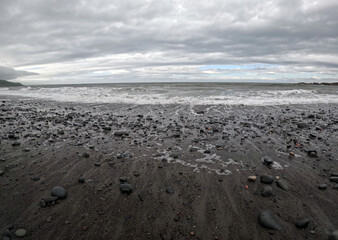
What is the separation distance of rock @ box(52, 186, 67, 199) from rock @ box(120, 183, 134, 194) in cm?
112

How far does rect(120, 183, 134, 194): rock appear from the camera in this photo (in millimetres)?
4301

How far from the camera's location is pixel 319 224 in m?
3.44

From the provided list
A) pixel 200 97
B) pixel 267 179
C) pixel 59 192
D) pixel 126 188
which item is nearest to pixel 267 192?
pixel 267 179

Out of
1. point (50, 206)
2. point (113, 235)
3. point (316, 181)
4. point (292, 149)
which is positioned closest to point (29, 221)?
point (50, 206)

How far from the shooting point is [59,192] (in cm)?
414

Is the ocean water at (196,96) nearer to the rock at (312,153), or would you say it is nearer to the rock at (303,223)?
the rock at (312,153)

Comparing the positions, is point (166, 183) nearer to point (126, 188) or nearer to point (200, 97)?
point (126, 188)

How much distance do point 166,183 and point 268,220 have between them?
7.05 ft

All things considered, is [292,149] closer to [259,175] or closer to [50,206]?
[259,175]

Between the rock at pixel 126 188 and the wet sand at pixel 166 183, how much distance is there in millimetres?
108

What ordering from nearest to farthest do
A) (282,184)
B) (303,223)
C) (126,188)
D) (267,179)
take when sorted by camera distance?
(303,223)
(126,188)
(282,184)
(267,179)

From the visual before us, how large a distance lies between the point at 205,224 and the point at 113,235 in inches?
59.4

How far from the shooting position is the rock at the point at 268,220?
11.1 feet

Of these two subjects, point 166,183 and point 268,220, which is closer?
point 268,220
